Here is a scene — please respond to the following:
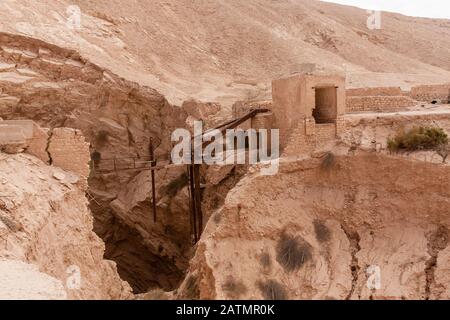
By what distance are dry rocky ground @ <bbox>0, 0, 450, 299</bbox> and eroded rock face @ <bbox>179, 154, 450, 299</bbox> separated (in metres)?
0.03

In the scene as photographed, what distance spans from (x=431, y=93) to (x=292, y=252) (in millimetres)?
12006

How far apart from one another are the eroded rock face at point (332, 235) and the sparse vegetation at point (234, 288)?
23 mm

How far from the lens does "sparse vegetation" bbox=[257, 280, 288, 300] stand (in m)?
11.1

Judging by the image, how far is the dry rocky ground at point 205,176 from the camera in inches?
432

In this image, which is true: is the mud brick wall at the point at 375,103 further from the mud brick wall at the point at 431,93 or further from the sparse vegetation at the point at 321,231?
the sparse vegetation at the point at 321,231

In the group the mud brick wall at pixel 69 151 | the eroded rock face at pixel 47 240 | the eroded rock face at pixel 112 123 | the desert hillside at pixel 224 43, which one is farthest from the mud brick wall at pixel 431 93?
the eroded rock face at pixel 47 240

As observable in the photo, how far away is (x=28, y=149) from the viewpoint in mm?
11883

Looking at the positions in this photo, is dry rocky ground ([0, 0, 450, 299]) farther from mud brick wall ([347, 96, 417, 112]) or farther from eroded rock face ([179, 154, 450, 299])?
mud brick wall ([347, 96, 417, 112])

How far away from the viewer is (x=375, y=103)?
57.0 feet

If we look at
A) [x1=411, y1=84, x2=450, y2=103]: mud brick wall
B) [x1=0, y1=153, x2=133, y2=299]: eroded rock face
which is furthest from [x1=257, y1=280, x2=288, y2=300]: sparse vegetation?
[x1=411, y1=84, x2=450, y2=103]: mud brick wall

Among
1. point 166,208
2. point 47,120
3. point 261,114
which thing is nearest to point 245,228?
point 261,114

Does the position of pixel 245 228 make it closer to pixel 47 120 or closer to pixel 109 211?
pixel 109 211

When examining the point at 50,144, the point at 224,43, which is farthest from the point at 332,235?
the point at 224,43

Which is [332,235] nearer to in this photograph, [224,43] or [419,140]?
[419,140]
